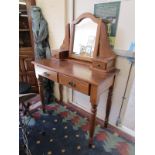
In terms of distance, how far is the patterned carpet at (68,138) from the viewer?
1390mm

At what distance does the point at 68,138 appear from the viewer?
1528 millimetres

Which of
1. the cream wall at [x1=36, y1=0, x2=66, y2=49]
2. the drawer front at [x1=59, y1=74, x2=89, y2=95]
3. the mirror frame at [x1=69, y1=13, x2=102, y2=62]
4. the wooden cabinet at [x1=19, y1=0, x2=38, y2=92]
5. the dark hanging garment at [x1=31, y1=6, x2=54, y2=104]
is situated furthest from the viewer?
the wooden cabinet at [x1=19, y1=0, x2=38, y2=92]

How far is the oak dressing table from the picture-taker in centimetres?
114

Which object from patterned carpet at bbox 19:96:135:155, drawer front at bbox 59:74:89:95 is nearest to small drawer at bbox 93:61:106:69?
drawer front at bbox 59:74:89:95

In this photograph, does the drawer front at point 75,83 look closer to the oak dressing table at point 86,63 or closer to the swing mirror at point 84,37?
the oak dressing table at point 86,63

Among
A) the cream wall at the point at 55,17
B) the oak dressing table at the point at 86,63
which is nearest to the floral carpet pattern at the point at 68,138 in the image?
the oak dressing table at the point at 86,63

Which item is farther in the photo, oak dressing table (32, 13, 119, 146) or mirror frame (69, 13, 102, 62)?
mirror frame (69, 13, 102, 62)

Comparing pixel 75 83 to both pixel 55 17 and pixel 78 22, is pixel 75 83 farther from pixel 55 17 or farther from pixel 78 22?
pixel 55 17

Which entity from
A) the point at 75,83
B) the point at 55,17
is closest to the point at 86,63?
the point at 75,83

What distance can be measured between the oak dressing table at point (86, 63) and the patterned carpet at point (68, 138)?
0.45ft

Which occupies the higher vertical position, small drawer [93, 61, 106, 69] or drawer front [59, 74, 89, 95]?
small drawer [93, 61, 106, 69]

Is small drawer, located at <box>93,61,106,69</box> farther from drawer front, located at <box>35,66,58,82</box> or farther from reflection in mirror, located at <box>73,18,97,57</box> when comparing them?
drawer front, located at <box>35,66,58,82</box>

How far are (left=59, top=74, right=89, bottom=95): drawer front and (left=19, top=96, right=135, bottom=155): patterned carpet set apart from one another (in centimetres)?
70
